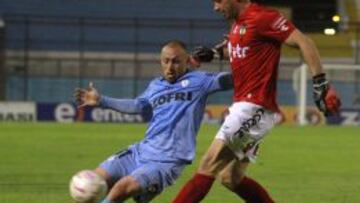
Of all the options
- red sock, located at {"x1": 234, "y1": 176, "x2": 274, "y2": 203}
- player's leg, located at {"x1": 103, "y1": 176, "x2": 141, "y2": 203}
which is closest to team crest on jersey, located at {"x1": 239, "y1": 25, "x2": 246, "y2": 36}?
red sock, located at {"x1": 234, "y1": 176, "x2": 274, "y2": 203}

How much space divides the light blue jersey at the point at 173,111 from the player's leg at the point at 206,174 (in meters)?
0.15

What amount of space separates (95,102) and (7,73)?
24.6m

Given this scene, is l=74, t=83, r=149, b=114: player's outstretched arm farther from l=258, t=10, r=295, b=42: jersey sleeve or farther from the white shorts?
l=258, t=10, r=295, b=42: jersey sleeve

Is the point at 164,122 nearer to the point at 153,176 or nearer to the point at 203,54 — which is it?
the point at 153,176

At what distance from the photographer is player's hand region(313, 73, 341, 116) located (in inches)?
257

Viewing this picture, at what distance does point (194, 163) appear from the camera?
13523 mm

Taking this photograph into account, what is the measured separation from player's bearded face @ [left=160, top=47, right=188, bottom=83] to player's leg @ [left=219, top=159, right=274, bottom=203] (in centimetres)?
82

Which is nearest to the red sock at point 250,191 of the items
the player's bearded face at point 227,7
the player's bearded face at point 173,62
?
the player's bearded face at point 173,62

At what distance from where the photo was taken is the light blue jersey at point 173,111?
23.4 feet

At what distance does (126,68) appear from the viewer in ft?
107

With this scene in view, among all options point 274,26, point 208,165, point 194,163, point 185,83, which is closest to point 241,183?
point 208,165

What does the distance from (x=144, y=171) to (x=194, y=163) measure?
665 cm

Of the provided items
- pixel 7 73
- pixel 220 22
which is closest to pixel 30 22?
pixel 7 73

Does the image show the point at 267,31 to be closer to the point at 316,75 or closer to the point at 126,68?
the point at 316,75
